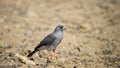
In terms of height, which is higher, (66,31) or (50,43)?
(66,31)

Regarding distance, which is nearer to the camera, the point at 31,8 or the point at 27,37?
the point at 27,37

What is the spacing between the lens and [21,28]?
1703 centimetres

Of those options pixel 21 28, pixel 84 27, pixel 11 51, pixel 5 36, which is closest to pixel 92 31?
pixel 84 27

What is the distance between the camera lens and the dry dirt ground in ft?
37.1

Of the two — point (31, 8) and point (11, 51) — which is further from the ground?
point (31, 8)

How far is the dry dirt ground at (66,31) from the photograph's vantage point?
11.3 m

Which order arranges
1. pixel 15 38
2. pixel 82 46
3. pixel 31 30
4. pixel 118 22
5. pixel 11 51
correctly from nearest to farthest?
1. pixel 11 51
2. pixel 82 46
3. pixel 15 38
4. pixel 31 30
5. pixel 118 22

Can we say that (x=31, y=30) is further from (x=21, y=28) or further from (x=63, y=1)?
(x=63, y=1)

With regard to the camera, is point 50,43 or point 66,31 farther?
point 66,31

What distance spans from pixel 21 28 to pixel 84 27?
286 centimetres

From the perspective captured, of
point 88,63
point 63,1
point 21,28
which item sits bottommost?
point 88,63

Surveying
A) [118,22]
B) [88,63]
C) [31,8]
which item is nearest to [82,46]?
[88,63]

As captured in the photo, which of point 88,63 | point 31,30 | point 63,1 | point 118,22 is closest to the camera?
point 88,63

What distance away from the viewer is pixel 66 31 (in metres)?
16.9
